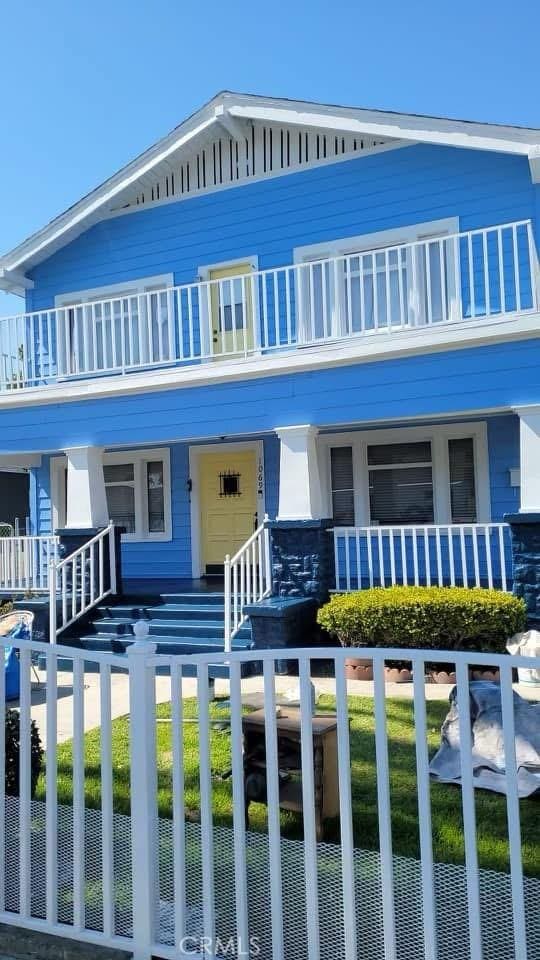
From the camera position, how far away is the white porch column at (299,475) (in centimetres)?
909

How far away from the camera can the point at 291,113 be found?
1049cm

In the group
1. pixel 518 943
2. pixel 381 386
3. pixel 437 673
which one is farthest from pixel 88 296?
pixel 518 943

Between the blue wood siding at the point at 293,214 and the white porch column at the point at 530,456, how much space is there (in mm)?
3164

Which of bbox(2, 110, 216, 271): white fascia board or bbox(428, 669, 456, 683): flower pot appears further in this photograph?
bbox(2, 110, 216, 271): white fascia board

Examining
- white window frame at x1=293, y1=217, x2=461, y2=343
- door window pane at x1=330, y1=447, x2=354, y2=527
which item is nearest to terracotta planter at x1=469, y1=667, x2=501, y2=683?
white window frame at x1=293, y1=217, x2=461, y2=343

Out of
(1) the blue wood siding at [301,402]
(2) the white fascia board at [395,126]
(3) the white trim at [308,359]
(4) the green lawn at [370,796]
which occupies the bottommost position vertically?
(4) the green lawn at [370,796]

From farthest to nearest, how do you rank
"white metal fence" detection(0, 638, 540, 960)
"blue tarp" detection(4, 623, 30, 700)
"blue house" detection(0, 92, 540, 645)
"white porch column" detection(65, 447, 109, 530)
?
"white porch column" detection(65, 447, 109, 530)
"blue house" detection(0, 92, 540, 645)
"blue tarp" detection(4, 623, 30, 700)
"white metal fence" detection(0, 638, 540, 960)

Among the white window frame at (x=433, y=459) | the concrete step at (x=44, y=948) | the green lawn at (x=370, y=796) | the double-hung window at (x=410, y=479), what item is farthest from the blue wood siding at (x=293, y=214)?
the concrete step at (x=44, y=948)

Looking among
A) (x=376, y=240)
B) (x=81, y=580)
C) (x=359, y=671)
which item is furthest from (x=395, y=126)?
(x=81, y=580)

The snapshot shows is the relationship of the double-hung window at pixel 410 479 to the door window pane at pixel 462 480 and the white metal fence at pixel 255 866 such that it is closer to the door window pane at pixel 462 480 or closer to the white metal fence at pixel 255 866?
the door window pane at pixel 462 480

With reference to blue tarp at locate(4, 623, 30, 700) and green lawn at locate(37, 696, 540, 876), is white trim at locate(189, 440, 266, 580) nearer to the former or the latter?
blue tarp at locate(4, 623, 30, 700)

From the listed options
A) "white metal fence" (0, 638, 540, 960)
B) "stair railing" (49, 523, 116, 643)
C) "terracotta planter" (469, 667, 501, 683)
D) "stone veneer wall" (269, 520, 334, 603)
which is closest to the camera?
"white metal fence" (0, 638, 540, 960)

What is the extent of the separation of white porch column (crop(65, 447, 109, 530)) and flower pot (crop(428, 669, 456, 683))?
5128 mm

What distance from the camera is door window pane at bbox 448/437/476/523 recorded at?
35.1ft
